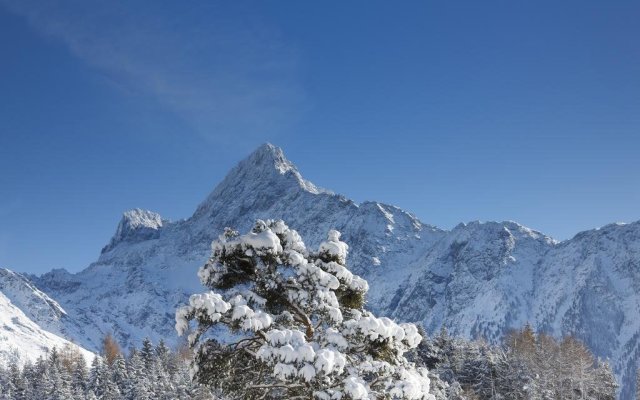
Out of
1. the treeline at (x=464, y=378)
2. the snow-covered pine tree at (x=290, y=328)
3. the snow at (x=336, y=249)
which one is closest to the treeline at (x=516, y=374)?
the treeline at (x=464, y=378)

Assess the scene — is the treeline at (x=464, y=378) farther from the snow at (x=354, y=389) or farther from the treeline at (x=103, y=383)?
the snow at (x=354, y=389)

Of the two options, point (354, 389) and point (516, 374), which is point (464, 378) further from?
point (354, 389)

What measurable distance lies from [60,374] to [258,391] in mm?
76647

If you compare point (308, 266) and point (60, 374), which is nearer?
point (308, 266)

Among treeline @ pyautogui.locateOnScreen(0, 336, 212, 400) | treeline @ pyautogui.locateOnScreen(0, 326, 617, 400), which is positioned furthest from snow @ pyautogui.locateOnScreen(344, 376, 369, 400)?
treeline @ pyautogui.locateOnScreen(0, 336, 212, 400)

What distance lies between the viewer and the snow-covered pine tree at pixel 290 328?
36.0 ft

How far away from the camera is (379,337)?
12.1 meters

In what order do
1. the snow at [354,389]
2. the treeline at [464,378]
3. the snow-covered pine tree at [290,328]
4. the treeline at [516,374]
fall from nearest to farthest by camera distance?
the snow at [354,389], the snow-covered pine tree at [290,328], the treeline at [516,374], the treeline at [464,378]

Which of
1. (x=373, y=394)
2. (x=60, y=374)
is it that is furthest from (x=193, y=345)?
(x=60, y=374)

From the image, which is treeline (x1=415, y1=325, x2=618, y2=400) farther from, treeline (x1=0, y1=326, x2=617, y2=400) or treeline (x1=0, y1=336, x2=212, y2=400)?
A: treeline (x1=0, y1=336, x2=212, y2=400)

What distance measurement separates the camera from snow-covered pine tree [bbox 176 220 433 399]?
36.0ft

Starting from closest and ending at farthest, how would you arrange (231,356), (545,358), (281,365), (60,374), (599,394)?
1. (281,365)
2. (231,356)
3. (599,394)
4. (545,358)
5. (60,374)

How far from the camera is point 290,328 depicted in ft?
43.2

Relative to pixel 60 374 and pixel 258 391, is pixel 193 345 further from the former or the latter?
pixel 60 374
